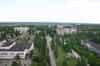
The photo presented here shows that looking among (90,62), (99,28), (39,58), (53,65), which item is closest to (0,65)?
(39,58)

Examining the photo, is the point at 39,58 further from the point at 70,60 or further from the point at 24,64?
the point at 70,60

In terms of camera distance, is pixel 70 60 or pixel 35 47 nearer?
pixel 70 60

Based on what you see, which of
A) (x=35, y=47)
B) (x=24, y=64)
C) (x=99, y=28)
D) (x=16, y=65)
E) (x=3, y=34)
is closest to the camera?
(x=16, y=65)

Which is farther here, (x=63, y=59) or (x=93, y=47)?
(x=93, y=47)

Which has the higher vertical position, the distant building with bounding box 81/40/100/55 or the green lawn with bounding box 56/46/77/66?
the distant building with bounding box 81/40/100/55

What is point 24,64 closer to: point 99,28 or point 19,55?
point 19,55

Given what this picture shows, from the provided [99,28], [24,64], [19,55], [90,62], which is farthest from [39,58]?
[99,28]

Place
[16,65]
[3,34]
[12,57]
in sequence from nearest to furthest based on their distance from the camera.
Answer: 1. [16,65]
2. [12,57]
3. [3,34]

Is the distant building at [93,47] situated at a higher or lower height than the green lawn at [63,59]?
higher

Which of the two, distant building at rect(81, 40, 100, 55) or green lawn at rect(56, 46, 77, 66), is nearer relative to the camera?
green lawn at rect(56, 46, 77, 66)

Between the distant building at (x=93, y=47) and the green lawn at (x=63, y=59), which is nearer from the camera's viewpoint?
the green lawn at (x=63, y=59)
